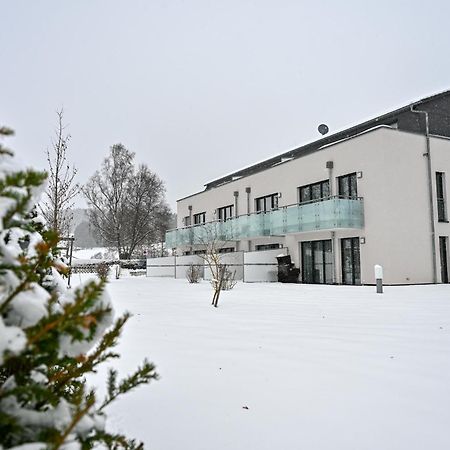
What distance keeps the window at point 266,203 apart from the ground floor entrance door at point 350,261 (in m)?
4.91

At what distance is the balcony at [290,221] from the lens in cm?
1515

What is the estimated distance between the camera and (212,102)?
238 feet

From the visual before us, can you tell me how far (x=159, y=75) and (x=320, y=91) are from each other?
25.2 metres

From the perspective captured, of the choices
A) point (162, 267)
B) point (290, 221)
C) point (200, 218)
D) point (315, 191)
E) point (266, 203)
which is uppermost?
point (315, 191)

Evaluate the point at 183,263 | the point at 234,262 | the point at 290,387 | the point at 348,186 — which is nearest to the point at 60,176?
the point at 290,387

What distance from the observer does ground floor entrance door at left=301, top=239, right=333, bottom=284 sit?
55.3ft

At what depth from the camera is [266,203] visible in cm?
2116

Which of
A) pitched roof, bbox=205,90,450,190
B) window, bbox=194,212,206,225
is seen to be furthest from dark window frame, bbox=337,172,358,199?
window, bbox=194,212,206,225

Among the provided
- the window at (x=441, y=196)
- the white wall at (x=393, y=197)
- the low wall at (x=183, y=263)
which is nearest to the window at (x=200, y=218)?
the low wall at (x=183, y=263)

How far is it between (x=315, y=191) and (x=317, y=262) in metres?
3.22

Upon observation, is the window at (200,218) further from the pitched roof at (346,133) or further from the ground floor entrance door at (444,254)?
the ground floor entrance door at (444,254)

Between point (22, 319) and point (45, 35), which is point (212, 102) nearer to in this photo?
point (45, 35)

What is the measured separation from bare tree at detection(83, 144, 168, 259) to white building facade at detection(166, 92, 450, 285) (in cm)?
1901

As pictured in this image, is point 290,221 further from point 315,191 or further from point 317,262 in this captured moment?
point 317,262
